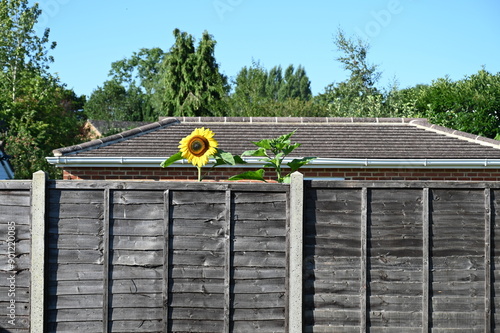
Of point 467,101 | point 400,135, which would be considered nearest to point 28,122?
point 467,101

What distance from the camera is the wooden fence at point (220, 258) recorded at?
237 inches

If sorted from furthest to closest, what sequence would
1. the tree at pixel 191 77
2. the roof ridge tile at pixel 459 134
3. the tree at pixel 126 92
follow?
1. the tree at pixel 126 92
2. the tree at pixel 191 77
3. the roof ridge tile at pixel 459 134

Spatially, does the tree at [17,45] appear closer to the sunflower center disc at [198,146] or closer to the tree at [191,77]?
the tree at [191,77]

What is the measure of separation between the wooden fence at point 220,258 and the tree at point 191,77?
35345mm

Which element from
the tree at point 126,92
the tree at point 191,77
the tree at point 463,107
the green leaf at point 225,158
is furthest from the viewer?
the tree at point 126,92

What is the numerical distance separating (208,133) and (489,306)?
3.20 m

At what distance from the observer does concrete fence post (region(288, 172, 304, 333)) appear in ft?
19.8

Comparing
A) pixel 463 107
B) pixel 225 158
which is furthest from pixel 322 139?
pixel 463 107

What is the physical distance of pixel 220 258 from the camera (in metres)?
6.05

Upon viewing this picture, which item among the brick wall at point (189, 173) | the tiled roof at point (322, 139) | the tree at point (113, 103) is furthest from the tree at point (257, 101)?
the tree at point (113, 103)

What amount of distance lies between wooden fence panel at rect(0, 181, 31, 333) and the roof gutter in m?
5.48

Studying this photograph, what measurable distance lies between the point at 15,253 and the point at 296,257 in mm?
2600

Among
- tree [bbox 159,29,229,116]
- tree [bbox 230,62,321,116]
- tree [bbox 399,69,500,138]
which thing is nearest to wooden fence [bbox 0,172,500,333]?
tree [bbox 399,69,500,138]

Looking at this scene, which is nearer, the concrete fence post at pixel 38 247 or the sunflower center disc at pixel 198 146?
the concrete fence post at pixel 38 247
